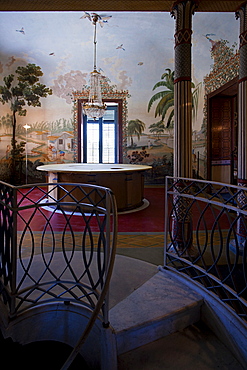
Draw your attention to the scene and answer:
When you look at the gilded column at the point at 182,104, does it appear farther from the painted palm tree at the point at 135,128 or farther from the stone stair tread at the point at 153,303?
the painted palm tree at the point at 135,128

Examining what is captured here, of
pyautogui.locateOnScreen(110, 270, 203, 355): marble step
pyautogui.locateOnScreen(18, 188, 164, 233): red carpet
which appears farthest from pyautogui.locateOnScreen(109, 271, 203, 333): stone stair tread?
pyautogui.locateOnScreen(18, 188, 164, 233): red carpet

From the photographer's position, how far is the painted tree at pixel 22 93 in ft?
40.3

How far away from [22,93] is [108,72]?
12.1 ft

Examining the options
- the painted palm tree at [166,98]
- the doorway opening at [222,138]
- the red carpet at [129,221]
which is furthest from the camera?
the painted palm tree at [166,98]

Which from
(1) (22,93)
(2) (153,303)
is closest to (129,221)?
(2) (153,303)

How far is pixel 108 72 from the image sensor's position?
12734 millimetres

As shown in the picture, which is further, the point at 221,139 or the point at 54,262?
the point at 221,139

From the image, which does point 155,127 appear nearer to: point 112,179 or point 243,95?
point 112,179

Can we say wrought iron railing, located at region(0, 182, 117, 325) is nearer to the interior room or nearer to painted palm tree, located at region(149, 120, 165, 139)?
the interior room

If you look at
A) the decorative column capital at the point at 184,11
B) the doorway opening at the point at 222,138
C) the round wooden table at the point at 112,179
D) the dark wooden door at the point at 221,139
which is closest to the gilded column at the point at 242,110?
the decorative column capital at the point at 184,11

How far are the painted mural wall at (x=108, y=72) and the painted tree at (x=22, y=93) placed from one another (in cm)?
20

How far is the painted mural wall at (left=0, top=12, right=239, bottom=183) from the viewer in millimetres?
11578

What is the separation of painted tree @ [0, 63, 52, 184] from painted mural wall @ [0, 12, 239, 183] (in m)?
0.20

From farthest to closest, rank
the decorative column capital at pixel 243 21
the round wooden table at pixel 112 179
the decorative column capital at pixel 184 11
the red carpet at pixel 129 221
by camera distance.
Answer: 1. the round wooden table at pixel 112 179
2. the red carpet at pixel 129 221
3. the decorative column capital at pixel 243 21
4. the decorative column capital at pixel 184 11
